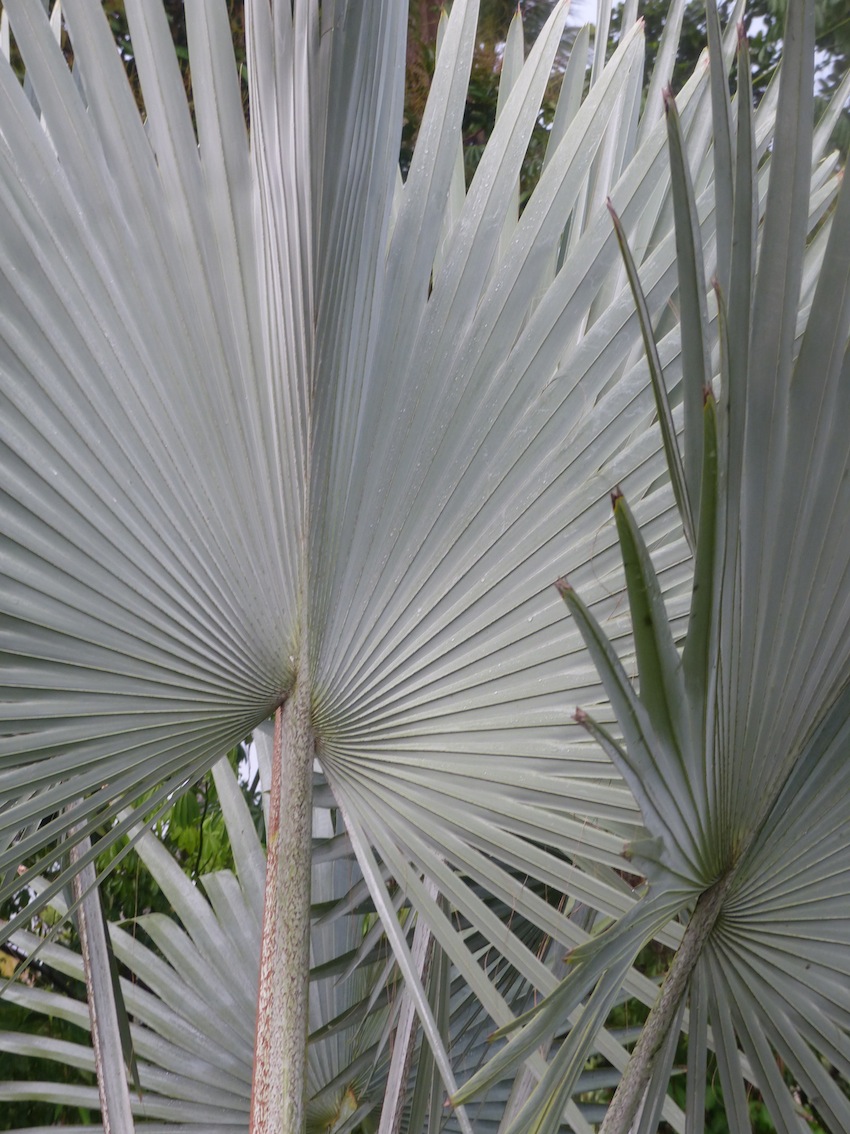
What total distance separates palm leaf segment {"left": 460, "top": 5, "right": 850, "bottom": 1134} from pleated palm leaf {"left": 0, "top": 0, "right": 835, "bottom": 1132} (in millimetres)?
126

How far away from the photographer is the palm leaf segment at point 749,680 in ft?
1.46

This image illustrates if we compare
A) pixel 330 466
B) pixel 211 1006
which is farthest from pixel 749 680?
pixel 211 1006

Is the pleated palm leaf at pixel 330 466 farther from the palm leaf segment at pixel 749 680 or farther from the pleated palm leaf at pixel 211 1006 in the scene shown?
the pleated palm leaf at pixel 211 1006

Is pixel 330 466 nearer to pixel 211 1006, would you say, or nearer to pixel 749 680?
pixel 749 680

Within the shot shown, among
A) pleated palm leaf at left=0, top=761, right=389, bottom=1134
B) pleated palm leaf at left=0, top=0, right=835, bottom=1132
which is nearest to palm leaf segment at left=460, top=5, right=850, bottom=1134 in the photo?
pleated palm leaf at left=0, top=0, right=835, bottom=1132

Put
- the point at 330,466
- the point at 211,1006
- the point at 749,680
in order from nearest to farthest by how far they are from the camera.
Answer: the point at 749,680 < the point at 330,466 < the point at 211,1006

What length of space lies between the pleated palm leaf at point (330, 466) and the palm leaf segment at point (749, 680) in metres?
0.13

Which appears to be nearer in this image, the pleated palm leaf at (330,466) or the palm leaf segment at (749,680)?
the palm leaf segment at (749,680)

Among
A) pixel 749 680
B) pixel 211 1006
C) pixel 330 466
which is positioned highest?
pixel 330 466

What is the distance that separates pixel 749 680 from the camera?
56cm

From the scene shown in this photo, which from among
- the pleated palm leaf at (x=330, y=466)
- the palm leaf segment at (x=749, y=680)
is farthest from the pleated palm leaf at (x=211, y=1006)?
the palm leaf segment at (x=749, y=680)

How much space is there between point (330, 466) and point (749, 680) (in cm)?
36

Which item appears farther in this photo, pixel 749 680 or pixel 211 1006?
pixel 211 1006

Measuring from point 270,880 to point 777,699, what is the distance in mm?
395
